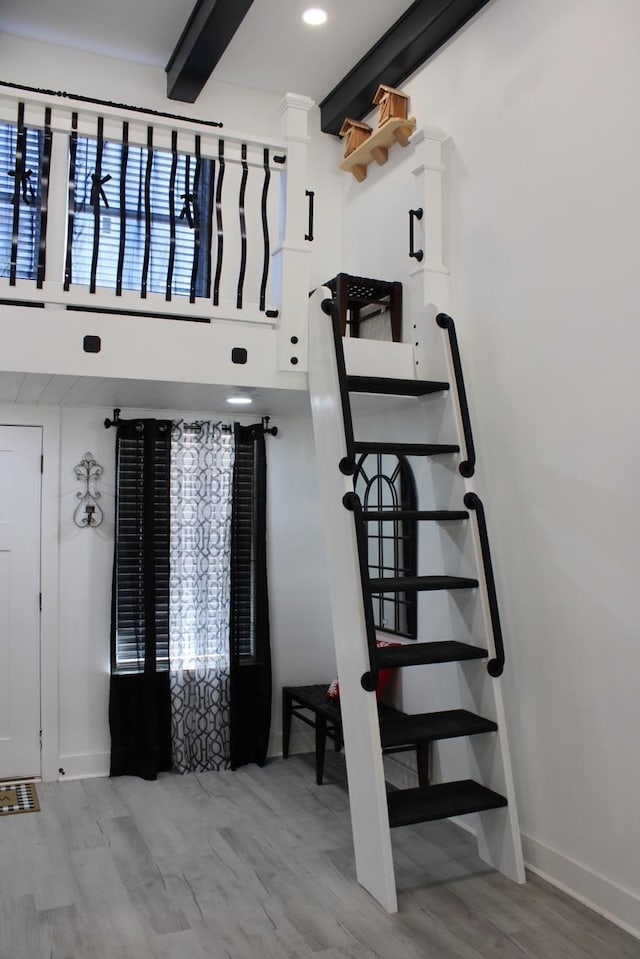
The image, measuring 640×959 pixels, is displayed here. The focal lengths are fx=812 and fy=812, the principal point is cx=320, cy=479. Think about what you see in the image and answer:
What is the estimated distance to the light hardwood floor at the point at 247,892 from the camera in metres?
2.86

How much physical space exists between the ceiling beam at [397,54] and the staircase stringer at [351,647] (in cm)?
161

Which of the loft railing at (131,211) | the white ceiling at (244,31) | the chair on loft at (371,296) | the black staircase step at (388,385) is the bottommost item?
the black staircase step at (388,385)

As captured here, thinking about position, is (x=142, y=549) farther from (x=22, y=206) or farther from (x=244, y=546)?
(x=22, y=206)

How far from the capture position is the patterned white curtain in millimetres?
4848

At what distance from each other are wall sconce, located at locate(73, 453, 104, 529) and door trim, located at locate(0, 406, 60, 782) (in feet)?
0.39

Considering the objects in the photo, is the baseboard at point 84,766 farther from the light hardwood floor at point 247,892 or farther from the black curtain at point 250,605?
the black curtain at point 250,605

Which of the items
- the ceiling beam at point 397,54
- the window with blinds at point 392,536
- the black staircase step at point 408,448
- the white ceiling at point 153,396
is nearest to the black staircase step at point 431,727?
the window with blinds at point 392,536

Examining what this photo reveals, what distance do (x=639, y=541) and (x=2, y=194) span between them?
158 inches

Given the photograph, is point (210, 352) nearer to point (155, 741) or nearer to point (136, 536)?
point (136, 536)

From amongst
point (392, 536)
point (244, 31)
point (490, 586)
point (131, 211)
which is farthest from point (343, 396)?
point (244, 31)

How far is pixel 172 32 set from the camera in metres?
4.65

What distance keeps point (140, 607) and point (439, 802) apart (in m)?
2.22

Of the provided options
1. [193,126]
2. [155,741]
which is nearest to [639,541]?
[193,126]

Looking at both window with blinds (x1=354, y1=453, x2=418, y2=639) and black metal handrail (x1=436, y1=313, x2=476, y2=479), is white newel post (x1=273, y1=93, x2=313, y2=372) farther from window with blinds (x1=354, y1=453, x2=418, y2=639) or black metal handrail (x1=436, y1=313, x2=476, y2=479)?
window with blinds (x1=354, y1=453, x2=418, y2=639)
